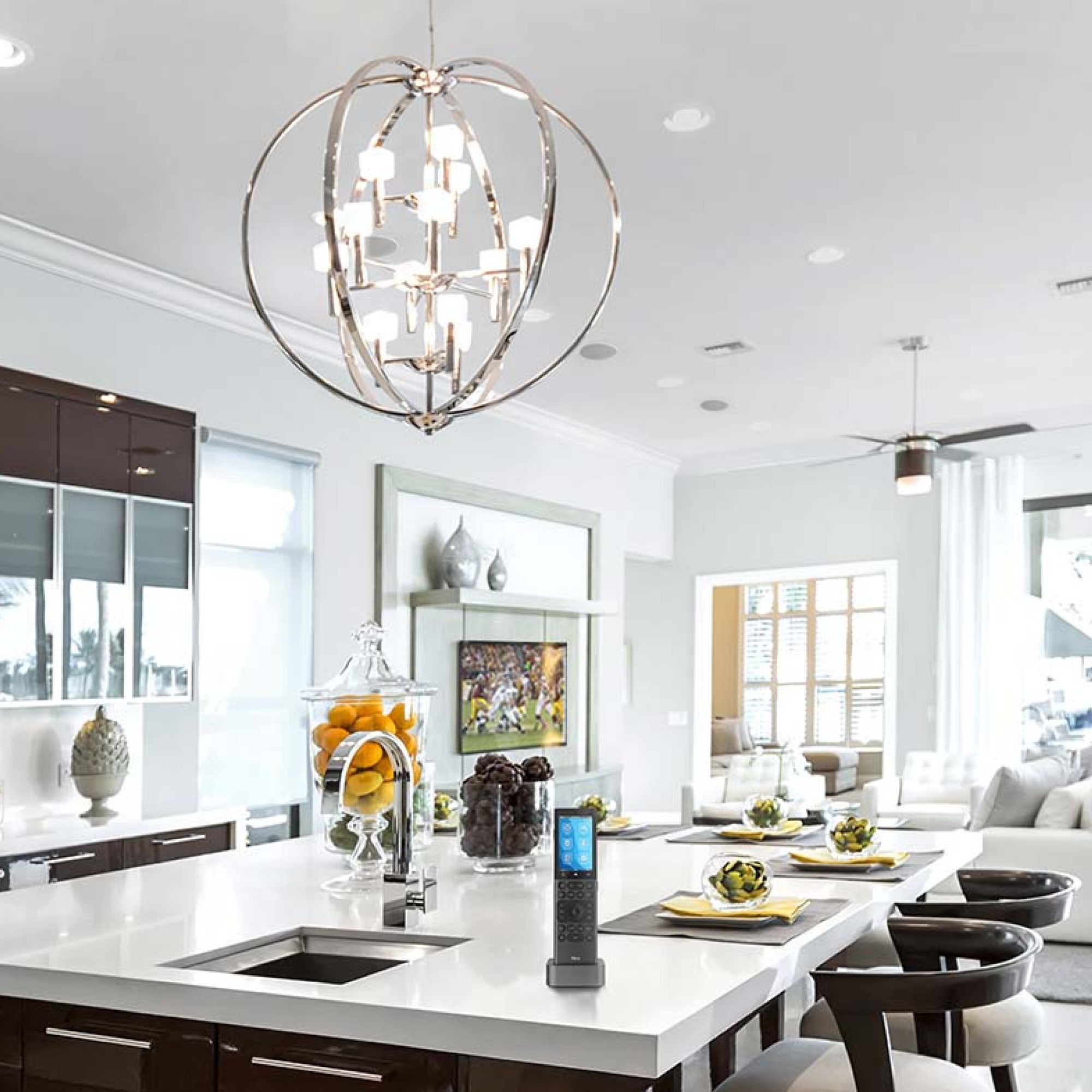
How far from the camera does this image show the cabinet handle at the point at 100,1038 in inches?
75.6

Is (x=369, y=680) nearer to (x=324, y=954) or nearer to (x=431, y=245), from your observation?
(x=324, y=954)

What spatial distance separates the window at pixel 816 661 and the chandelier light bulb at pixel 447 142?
437 inches

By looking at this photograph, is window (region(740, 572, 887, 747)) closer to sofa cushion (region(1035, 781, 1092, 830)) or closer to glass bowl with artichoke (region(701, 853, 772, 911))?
A: sofa cushion (region(1035, 781, 1092, 830))

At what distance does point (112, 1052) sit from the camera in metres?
1.94

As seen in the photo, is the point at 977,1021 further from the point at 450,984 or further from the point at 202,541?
the point at 202,541

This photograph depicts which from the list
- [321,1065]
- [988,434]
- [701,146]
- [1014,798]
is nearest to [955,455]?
[988,434]

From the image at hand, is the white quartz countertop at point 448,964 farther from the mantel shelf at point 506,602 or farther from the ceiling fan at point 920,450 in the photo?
the ceiling fan at point 920,450

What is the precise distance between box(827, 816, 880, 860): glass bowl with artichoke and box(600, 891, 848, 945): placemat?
63 centimetres

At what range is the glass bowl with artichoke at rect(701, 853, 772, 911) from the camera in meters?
2.26

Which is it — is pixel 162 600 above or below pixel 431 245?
below

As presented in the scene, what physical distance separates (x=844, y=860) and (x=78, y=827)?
3.13 m

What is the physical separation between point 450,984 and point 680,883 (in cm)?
99

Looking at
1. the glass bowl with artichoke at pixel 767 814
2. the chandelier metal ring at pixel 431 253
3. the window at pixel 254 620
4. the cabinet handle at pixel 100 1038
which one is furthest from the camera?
the window at pixel 254 620

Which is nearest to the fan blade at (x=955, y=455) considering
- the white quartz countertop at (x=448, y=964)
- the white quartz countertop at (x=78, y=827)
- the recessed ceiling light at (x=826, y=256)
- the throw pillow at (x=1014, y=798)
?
the throw pillow at (x=1014, y=798)
